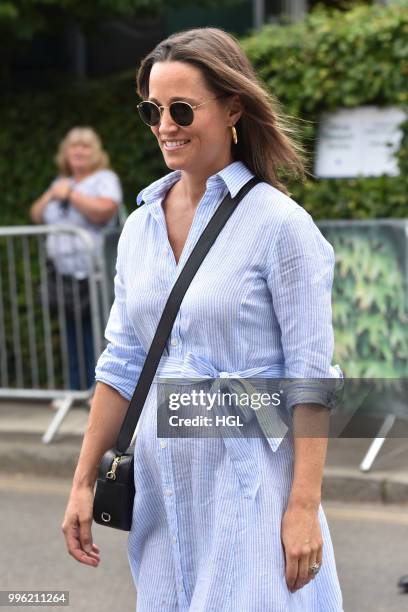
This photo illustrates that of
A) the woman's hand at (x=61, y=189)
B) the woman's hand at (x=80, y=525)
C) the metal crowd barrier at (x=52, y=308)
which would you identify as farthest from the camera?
the woman's hand at (x=61, y=189)

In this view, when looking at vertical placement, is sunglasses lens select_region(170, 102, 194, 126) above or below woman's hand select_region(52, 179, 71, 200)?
above

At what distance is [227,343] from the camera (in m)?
2.44

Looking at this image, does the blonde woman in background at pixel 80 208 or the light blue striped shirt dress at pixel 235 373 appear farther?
the blonde woman in background at pixel 80 208

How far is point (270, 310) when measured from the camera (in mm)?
2453

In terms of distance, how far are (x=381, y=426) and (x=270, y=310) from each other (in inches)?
183

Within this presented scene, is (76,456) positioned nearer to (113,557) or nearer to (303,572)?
(113,557)

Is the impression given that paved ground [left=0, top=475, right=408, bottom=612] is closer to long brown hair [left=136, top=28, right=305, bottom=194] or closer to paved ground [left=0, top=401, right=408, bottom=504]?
paved ground [left=0, top=401, right=408, bottom=504]

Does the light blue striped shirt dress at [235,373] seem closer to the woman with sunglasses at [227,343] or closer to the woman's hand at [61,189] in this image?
the woman with sunglasses at [227,343]

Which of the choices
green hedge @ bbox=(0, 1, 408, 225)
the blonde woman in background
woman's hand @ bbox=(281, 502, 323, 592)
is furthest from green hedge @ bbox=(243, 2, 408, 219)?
woman's hand @ bbox=(281, 502, 323, 592)

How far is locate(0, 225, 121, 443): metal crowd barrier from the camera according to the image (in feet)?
25.0

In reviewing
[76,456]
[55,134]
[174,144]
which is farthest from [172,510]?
[55,134]

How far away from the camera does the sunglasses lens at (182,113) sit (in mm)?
2486

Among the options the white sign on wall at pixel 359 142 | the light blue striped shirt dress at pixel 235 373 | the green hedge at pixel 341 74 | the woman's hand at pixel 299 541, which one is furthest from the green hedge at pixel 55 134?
the woman's hand at pixel 299 541

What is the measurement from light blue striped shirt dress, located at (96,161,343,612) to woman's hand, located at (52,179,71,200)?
5483 mm
